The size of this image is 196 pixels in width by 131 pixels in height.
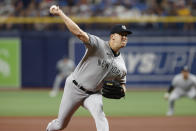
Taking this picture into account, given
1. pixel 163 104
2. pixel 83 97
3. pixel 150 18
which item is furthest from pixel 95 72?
pixel 150 18

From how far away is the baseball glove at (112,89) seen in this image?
269 inches

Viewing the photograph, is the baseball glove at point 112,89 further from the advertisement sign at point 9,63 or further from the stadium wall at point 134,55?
the advertisement sign at point 9,63

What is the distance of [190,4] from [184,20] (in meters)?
1.03

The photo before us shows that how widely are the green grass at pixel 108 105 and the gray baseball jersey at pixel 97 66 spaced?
6314mm

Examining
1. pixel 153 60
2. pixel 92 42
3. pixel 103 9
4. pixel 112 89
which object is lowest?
pixel 153 60

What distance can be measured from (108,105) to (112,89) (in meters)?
8.64

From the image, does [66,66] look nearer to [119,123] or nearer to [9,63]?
[9,63]

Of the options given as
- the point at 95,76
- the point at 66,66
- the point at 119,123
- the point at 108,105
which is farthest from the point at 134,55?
the point at 95,76

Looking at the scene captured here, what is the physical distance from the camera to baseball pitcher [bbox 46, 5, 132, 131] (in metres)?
6.47

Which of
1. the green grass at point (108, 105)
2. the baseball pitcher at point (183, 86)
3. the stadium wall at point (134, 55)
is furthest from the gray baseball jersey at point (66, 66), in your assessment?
the baseball pitcher at point (183, 86)

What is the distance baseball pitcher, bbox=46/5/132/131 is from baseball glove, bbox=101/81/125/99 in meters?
0.01

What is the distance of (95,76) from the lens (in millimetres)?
6578

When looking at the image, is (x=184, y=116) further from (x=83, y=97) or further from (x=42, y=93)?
(x=42, y=93)

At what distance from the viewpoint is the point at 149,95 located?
18547mm
